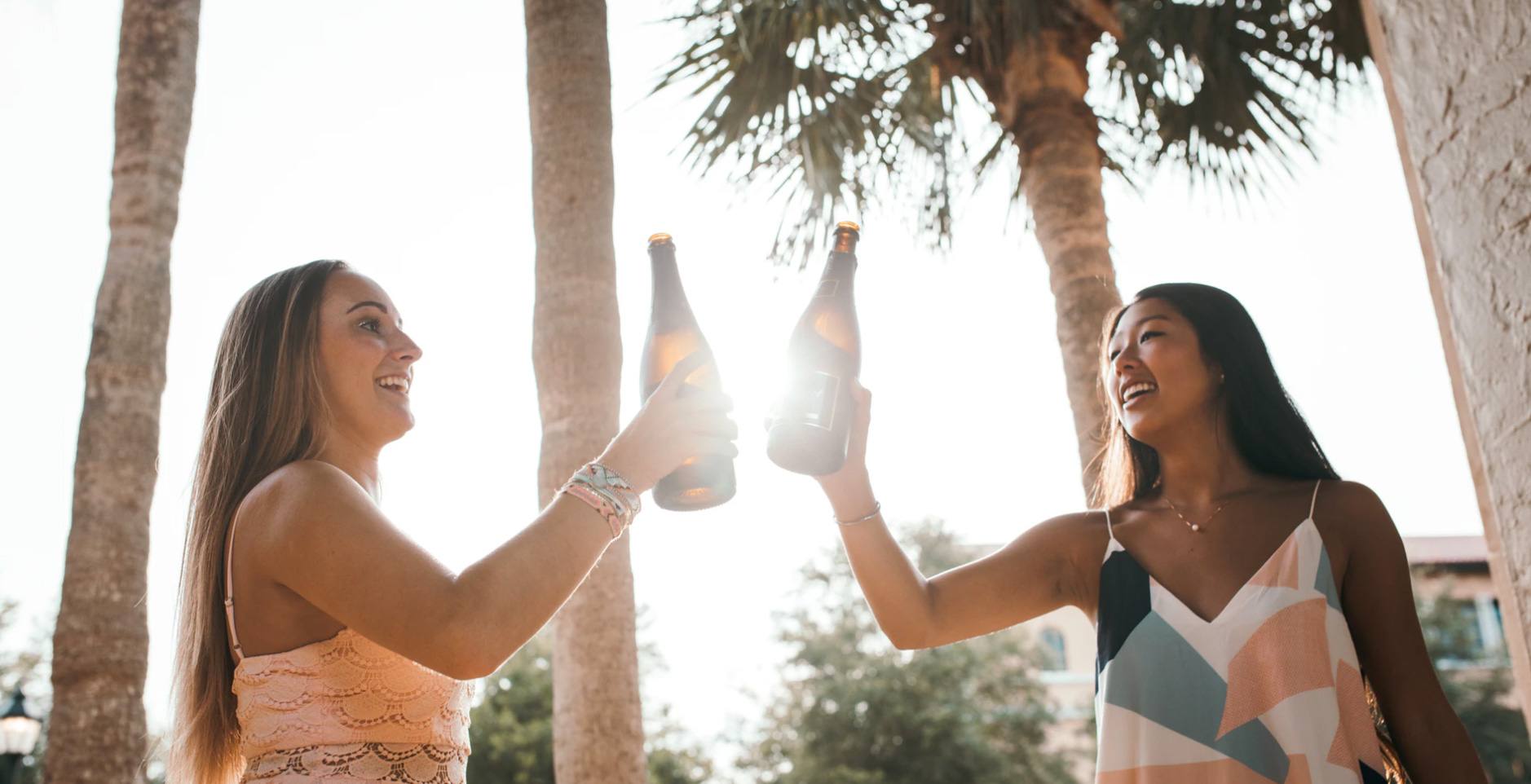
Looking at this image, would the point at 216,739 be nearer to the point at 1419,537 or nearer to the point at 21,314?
the point at 21,314

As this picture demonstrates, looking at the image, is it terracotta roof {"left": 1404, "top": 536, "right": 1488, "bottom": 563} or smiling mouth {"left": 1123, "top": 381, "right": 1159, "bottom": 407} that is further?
terracotta roof {"left": 1404, "top": 536, "right": 1488, "bottom": 563}

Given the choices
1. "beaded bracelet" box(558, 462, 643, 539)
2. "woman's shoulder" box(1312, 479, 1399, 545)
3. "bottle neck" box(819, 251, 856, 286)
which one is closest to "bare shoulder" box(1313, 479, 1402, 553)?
"woman's shoulder" box(1312, 479, 1399, 545)

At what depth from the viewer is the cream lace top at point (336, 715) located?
1.37 meters

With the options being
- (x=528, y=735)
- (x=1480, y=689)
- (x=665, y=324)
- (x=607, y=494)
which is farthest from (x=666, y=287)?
(x=1480, y=689)

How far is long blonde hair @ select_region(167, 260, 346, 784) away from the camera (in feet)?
4.91

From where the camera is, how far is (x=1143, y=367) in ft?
6.37

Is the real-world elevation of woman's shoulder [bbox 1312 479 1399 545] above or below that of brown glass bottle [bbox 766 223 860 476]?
below

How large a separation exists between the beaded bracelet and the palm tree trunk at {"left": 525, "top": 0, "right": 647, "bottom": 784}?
1.72 metres

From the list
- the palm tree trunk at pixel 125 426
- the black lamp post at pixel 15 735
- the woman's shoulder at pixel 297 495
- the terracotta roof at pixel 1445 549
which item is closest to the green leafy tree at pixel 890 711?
the terracotta roof at pixel 1445 549

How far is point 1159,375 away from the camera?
Result: 192cm

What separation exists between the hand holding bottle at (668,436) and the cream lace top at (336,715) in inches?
15.7

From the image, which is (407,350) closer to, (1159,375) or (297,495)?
(297,495)

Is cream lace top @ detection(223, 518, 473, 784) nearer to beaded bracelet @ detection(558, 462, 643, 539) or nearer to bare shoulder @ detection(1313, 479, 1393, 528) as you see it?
beaded bracelet @ detection(558, 462, 643, 539)

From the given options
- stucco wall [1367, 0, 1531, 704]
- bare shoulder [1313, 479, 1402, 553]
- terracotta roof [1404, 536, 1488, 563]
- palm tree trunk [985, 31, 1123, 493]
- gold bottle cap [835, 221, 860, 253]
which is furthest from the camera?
terracotta roof [1404, 536, 1488, 563]
